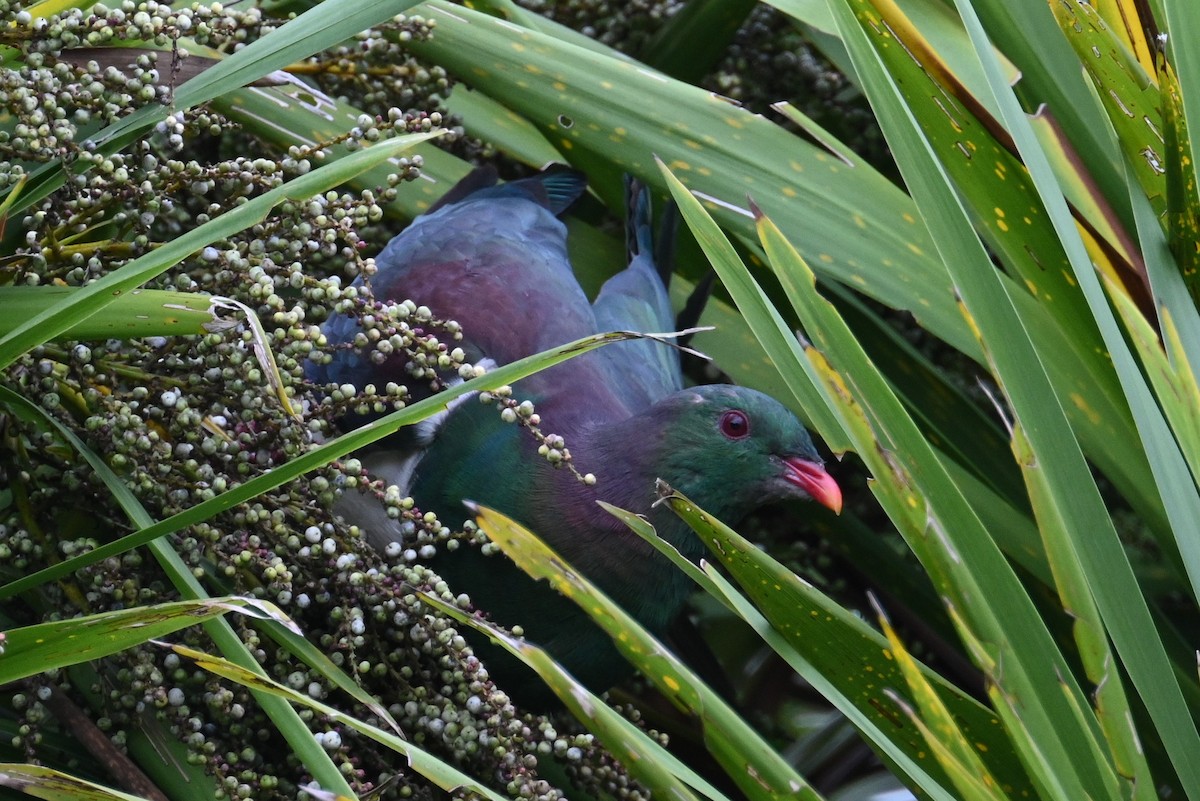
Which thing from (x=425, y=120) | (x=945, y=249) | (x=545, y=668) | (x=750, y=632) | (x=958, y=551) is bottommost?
(x=750, y=632)

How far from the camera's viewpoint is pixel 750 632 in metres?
2.48

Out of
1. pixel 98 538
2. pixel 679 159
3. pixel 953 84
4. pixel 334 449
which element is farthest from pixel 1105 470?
pixel 98 538

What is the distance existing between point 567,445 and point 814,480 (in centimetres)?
38

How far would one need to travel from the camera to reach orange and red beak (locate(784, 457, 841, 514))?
73.6 inches

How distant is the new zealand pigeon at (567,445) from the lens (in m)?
1.78

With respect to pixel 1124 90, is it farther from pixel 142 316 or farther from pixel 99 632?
pixel 99 632

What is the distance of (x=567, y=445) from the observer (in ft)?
6.34

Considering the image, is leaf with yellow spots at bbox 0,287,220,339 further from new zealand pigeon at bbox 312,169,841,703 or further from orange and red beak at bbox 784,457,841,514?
orange and red beak at bbox 784,457,841,514

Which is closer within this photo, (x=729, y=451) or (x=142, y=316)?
(x=142, y=316)

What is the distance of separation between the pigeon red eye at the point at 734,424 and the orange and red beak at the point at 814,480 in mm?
80

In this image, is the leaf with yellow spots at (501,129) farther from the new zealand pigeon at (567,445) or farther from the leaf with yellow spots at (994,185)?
the leaf with yellow spots at (994,185)

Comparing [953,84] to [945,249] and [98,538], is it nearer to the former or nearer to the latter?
[945,249]

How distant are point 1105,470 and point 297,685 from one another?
105 centimetres

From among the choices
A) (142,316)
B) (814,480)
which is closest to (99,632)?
(142,316)
